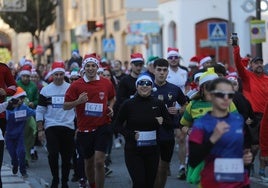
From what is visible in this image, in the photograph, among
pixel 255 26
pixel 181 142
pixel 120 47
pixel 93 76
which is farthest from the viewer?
pixel 120 47

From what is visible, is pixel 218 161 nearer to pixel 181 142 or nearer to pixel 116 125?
pixel 116 125

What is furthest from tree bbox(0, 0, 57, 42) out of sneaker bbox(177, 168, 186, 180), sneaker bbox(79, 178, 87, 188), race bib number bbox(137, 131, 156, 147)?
race bib number bbox(137, 131, 156, 147)

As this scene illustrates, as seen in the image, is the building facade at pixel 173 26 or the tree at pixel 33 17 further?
the tree at pixel 33 17

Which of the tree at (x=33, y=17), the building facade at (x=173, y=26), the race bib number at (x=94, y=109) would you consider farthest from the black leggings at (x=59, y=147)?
the tree at (x=33, y=17)

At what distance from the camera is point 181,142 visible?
13688 millimetres

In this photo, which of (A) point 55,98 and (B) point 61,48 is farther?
(B) point 61,48

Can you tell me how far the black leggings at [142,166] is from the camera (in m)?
9.71

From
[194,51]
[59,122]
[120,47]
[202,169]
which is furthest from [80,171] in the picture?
[120,47]

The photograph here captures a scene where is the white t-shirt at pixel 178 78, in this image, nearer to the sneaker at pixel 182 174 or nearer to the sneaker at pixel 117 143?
the sneaker at pixel 182 174

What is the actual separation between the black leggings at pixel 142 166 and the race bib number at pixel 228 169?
2.85 meters

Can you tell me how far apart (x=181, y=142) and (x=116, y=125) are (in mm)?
3794

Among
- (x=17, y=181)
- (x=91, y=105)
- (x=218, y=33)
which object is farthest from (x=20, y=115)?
(x=218, y=33)

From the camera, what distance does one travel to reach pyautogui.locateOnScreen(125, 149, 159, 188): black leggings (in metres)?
9.71

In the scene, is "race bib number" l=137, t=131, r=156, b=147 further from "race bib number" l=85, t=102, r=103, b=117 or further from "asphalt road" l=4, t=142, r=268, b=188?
"asphalt road" l=4, t=142, r=268, b=188
